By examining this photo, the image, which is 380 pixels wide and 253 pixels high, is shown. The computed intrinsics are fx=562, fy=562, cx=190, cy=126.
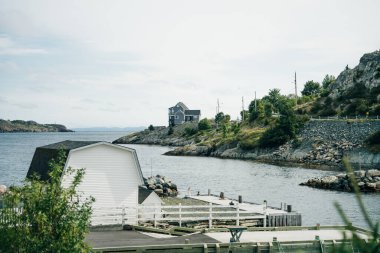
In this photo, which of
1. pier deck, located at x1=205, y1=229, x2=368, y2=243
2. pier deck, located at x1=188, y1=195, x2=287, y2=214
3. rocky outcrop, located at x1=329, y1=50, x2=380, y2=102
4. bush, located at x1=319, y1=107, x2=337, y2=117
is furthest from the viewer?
rocky outcrop, located at x1=329, y1=50, x2=380, y2=102

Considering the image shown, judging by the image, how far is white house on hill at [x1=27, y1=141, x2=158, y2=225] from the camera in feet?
104

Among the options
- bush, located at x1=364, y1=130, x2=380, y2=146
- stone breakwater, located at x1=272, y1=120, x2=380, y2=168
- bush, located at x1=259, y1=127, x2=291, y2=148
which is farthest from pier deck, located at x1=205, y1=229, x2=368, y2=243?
bush, located at x1=259, y1=127, x2=291, y2=148

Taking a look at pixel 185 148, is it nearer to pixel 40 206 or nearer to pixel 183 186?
pixel 183 186

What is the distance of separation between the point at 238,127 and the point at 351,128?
1826 inches

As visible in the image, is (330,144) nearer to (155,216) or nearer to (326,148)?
(326,148)

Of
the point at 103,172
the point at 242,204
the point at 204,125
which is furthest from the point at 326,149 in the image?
the point at 103,172

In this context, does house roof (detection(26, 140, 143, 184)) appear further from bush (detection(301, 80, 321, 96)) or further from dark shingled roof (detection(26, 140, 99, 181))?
bush (detection(301, 80, 321, 96))

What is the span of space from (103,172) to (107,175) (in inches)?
12.6

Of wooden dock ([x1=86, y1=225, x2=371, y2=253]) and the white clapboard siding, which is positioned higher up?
the white clapboard siding

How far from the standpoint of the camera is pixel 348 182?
245 feet

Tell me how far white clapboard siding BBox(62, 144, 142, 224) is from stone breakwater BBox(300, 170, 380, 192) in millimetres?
45942

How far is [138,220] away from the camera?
107ft

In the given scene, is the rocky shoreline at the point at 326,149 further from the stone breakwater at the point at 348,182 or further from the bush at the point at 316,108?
the stone breakwater at the point at 348,182

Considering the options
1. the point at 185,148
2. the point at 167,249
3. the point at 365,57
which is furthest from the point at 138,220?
the point at 365,57
